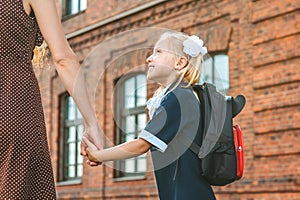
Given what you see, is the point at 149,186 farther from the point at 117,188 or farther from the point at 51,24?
the point at 51,24

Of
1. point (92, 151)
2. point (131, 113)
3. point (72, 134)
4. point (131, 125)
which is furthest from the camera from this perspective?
point (72, 134)

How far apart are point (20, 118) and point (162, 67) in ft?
4.19

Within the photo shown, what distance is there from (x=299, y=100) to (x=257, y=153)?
1032 millimetres

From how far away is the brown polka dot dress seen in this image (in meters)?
2.30

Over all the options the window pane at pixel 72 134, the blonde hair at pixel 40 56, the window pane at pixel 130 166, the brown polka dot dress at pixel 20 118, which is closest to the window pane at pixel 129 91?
the window pane at pixel 130 166

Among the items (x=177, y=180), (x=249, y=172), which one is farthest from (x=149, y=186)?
(x=177, y=180)

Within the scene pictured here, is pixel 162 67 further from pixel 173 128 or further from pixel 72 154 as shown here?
pixel 72 154

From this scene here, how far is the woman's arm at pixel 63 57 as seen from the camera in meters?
2.36

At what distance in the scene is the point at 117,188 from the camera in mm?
12406

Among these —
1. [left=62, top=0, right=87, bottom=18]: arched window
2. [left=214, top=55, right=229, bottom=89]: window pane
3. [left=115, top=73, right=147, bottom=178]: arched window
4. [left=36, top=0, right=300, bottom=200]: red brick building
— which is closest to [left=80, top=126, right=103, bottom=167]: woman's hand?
[left=36, top=0, right=300, bottom=200]: red brick building

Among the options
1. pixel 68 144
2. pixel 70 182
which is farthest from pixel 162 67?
pixel 68 144

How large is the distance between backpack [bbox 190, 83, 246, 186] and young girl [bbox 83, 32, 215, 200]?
0.13 feet

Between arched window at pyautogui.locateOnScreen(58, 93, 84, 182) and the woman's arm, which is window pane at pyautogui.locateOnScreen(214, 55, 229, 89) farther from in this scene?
the woman's arm

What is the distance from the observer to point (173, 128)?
3209 mm
